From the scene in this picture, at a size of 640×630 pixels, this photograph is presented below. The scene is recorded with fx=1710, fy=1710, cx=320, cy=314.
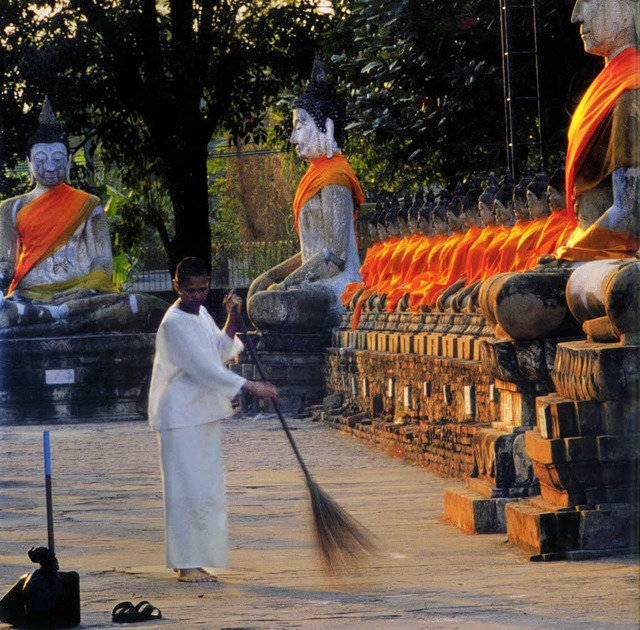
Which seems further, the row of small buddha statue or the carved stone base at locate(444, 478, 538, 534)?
the row of small buddha statue

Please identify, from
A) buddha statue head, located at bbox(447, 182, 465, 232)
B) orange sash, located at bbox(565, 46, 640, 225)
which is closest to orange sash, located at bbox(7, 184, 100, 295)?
buddha statue head, located at bbox(447, 182, 465, 232)

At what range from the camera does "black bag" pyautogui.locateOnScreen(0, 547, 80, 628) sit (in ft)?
20.8

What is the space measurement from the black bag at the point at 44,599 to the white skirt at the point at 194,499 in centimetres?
116

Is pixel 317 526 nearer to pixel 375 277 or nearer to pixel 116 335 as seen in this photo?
pixel 375 277

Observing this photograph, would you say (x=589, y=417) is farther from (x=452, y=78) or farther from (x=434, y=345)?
(x=452, y=78)

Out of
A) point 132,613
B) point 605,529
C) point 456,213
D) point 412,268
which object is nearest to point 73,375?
point 412,268

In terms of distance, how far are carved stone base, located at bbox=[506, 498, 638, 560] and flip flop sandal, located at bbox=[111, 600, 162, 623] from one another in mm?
1839

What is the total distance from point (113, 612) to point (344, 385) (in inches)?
381

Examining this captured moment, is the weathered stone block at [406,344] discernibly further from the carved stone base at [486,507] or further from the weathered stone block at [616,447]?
the weathered stone block at [616,447]

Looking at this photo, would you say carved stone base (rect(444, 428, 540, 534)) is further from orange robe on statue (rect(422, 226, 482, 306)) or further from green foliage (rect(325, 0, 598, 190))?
green foliage (rect(325, 0, 598, 190))

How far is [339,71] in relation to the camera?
23266 mm

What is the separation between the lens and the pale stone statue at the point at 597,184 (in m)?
8.12

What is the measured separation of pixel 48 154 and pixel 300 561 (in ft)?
39.7

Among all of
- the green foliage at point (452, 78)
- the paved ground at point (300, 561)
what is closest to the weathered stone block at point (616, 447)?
the paved ground at point (300, 561)
